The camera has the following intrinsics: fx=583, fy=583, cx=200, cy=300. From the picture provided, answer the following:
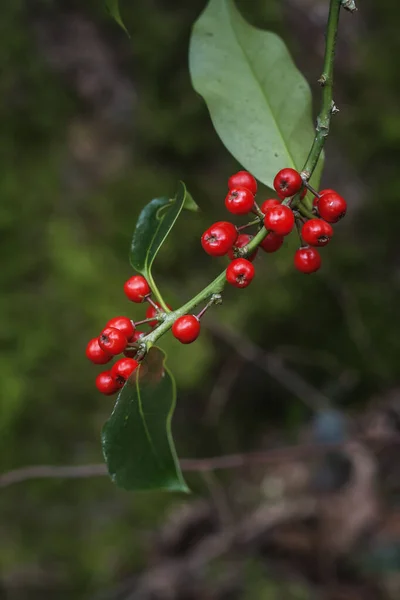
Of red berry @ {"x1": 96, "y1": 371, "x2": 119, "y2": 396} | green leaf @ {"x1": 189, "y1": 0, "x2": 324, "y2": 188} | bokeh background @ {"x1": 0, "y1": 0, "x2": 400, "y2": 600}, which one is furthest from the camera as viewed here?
bokeh background @ {"x1": 0, "y1": 0, "x2": 400, "y2": 600}

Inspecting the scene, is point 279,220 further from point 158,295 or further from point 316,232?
point 158,295

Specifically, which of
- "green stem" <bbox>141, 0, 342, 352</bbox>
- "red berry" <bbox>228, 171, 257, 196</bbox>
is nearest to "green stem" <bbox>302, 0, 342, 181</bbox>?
"green stem" <bbox>141, 0, 342, 352</bbox>

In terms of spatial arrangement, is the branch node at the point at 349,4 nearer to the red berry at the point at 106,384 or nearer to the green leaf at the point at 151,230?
the green leaf at the point at 151,230

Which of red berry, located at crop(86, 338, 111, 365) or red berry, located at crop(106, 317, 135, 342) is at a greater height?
red berry, located at crop(106, 317, 135, 342)

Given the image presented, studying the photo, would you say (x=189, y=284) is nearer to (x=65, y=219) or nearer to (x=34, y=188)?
(x=65, y=219)

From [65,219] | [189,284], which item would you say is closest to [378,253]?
[189,284]

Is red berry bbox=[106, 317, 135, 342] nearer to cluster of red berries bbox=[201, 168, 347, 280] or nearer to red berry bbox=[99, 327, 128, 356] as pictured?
red berry bbox=[99, 327, 128, 356]

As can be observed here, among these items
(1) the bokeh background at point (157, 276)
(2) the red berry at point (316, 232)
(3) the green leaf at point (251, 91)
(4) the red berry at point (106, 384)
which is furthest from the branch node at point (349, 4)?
(1) the bokeh background at point (157, 276)
